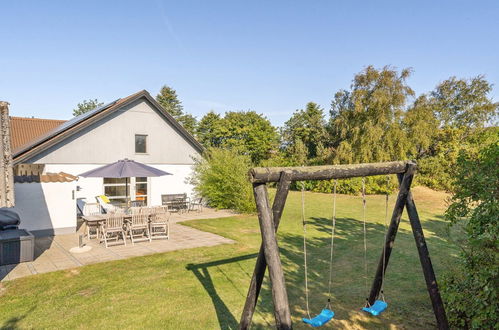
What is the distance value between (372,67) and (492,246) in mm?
25237

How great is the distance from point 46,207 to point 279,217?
10.7 meters

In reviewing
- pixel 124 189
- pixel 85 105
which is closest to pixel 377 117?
pixel 124 189

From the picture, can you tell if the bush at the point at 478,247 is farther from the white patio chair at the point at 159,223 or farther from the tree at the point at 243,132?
the tree at the point at 243,132

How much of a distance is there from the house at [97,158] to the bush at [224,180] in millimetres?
1173

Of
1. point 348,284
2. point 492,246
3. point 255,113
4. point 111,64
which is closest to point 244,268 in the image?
point 348,284

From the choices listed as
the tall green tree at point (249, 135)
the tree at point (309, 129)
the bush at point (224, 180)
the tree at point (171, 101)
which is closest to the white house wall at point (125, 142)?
the bush at point (224, 180)

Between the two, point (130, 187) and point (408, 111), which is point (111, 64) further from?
point (408, 111)

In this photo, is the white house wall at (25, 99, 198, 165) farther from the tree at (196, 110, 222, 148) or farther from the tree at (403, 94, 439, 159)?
the tree at (196, 110, 222, 148)

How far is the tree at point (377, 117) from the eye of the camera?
80.3ft

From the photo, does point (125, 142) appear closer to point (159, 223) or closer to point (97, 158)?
point (97, 158)

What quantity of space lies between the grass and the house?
4836mm

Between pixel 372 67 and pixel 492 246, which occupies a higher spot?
pixel 372 67

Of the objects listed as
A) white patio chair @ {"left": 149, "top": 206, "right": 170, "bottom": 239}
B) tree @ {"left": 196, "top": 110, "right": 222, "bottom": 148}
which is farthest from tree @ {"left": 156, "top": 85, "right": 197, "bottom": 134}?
white patio chair @ {"left": 149, "top": 206, "right": 170, "bottom": 239}

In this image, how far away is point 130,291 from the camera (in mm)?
5891
